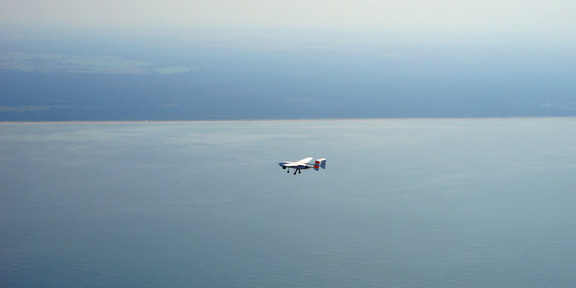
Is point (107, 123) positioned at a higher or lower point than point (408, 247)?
higher

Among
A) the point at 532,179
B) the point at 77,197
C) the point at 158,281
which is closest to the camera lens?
the point at 158,281

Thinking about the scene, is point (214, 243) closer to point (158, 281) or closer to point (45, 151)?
point (158, 281)

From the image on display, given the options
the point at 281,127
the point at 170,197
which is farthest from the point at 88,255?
the point at 281,127

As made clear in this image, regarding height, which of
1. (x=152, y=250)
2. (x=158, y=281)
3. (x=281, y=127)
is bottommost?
(x=158, y=281)

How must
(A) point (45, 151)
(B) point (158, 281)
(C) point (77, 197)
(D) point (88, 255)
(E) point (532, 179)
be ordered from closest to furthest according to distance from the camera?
(B) point (158, 281), (D) point (88, 255), (C) point (77, 197), (E) point (532, 179), (A) point (45, 151)

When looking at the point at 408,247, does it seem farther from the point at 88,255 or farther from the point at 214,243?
the point at 88,255

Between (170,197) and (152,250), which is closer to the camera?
(152,250)

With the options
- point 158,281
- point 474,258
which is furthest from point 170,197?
point 474,258
